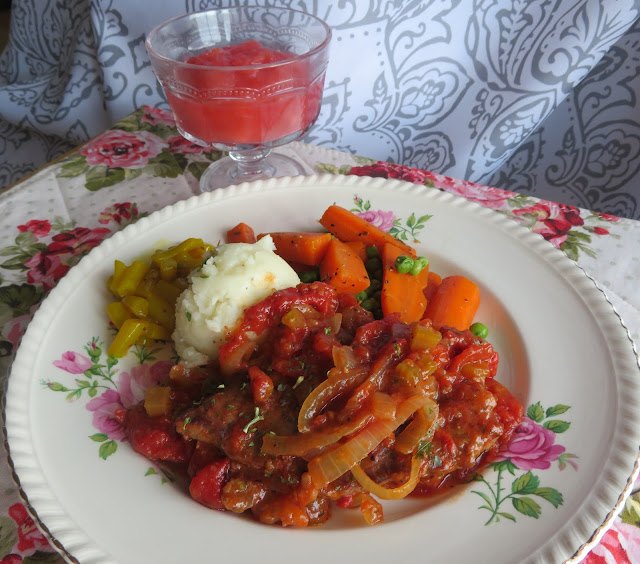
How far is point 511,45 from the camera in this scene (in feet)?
15.8

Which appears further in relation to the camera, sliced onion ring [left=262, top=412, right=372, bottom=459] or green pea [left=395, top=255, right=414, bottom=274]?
green pea [left=395, top=255, right=414, bottom=274]

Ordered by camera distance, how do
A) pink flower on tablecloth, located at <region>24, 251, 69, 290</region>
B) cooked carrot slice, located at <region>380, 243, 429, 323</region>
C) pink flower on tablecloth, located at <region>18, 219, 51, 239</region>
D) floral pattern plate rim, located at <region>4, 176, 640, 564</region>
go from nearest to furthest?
floral pattern plate rim, located at <region>4, 176, 640, 564</region> → cooked carrot slice, located at <region>380, 243, 429, 323</region> → pink flower on tablecloth, located at <region>24, 251, 69, 290</region> → pink flower on tablecloth, located at <region>18, 219, 51, 239</region>

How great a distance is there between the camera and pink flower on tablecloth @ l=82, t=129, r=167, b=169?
452cm

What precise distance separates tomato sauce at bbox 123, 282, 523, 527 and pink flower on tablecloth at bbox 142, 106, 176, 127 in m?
3.14

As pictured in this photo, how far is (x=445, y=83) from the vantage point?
5160 mm

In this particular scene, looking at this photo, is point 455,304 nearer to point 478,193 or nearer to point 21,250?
point 478,193

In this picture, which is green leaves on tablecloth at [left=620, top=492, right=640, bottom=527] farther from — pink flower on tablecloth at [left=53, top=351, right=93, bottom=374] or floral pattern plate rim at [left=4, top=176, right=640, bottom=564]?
pink flower on tablecloth at [left=53, top=351, right=93, bottom=374]

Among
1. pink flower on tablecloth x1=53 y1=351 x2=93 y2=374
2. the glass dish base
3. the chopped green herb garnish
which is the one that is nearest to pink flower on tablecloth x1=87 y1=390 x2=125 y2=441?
pink flower on tablecloth x1=53 y1=351 x2=93 y2=374

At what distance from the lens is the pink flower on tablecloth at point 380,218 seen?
3.53 metres

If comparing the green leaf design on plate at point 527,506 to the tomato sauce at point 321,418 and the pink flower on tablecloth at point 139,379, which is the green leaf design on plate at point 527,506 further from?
the pink flower on tablecloth at point 139,379

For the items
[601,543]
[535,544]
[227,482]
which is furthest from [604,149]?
[227,482]

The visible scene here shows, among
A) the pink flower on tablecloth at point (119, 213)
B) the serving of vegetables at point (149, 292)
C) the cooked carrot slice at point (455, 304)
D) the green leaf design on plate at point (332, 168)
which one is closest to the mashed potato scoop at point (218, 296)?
the serving of vegetables at point (149, 292)

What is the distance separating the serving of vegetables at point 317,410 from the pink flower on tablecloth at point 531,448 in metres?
0.05

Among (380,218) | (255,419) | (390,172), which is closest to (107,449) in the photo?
(255,419)
